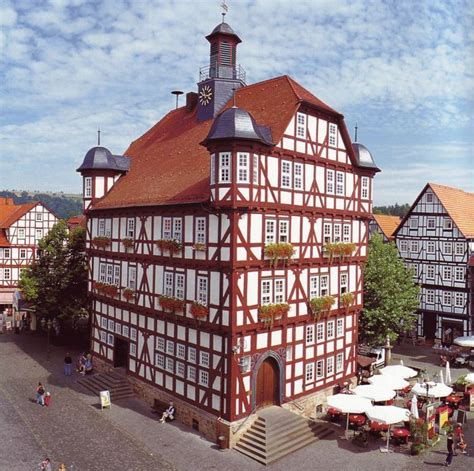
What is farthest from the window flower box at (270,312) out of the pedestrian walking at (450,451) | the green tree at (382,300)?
the green tree at (382,300)

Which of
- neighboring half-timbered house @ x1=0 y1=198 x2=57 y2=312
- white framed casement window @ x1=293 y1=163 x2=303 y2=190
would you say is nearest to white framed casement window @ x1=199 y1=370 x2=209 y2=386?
white framed casement window @ x1=293 y1=163 x2=303 y2=190

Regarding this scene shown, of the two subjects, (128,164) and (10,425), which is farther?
(128,164)

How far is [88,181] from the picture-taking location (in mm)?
31938

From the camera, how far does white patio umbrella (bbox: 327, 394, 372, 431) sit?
22.4m

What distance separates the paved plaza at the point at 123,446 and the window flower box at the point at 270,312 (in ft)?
17.9

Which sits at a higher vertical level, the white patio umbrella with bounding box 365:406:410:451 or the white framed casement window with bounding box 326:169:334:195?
the white framed casement window with bounding box 326:169:334:195

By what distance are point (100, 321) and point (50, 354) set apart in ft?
22.3

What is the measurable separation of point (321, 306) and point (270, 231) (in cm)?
510

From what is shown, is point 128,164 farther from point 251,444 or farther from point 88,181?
point 251,444

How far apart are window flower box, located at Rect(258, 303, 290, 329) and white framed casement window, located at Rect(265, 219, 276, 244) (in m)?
2.83

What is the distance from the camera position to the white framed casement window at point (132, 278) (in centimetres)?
2786

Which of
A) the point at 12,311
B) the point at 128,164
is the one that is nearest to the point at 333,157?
the point at 128,164

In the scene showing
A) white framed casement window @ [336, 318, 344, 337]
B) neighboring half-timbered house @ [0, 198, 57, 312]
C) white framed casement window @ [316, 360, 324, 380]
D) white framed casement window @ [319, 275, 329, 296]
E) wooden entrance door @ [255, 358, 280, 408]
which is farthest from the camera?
neighboring half-timbered house @ [0, 198, 57, 312]

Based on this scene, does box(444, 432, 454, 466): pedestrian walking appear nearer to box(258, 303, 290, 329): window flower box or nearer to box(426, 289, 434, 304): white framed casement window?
box(258, 303, 290, 329): window flower box
